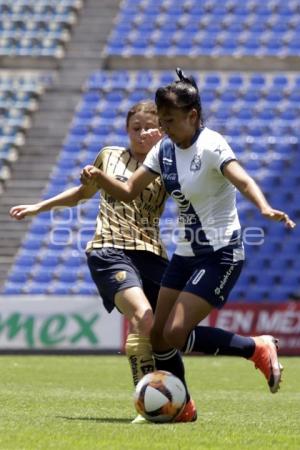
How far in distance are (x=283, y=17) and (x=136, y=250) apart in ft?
51.2

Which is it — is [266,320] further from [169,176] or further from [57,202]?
[169,176]

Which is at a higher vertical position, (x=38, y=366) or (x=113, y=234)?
(x=113, y=234)

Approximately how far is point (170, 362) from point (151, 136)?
1543 millimetres

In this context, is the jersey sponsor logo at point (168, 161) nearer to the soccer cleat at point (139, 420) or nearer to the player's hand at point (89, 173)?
the player's hand at point (89, 173)

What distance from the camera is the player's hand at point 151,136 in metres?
7.71

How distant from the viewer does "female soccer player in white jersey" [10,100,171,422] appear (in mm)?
7648

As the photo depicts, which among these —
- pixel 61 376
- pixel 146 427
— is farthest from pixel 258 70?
pixel 146 427

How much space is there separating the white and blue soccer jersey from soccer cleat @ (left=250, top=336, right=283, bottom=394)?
2.33 feet

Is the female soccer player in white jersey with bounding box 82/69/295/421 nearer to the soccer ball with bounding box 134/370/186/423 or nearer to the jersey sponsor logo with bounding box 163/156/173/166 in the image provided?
the jersey sponsor logo with bounding box 163/156/173/166

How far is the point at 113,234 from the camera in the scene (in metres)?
7.76

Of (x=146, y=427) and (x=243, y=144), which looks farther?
(x=243, y=144)

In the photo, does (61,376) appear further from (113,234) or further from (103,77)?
(103,77)

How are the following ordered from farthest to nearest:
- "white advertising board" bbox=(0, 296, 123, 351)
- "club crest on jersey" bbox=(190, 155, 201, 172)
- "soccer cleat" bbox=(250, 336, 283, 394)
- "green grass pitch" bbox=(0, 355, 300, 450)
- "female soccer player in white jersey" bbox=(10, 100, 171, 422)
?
"white advertising board" bbox=(0, 296, 123, 351) < "female soccer player in white jersey" bbox=(10, 100, 171, 422) < "soccer cleat" bbox=(250, 336, 283, 394) < "club crest on jersey" bbox=(190, 155, 201, 172) < "green grass pitch" bbox=(0, 355, 300, 450)

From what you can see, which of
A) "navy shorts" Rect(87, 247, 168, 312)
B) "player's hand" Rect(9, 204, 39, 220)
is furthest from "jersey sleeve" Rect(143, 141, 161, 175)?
"player's hand" Rect(9, 204, 39, 220)
